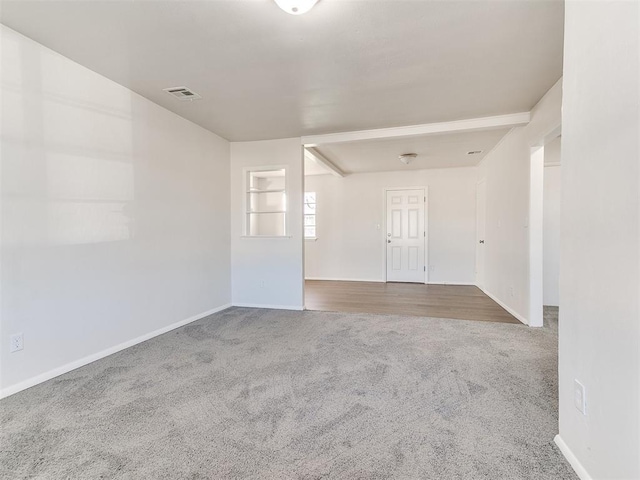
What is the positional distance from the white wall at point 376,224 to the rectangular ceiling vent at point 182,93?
14.0 feet

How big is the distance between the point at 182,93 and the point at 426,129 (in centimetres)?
278

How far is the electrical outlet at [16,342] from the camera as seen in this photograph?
2.09m

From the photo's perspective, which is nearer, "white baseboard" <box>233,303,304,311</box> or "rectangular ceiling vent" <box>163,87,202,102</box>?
"rectangular ceiling vent" <box>163,87,202,102</box>

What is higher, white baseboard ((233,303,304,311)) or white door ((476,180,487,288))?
white door ((476,180,487,288))

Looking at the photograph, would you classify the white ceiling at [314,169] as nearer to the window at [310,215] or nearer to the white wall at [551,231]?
the window at [310,215]

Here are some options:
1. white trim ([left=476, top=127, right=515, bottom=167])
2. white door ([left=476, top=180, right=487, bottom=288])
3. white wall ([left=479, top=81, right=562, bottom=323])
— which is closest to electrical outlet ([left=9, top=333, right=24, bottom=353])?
white wall ([left=479, top=81, right=562, bottom=323])

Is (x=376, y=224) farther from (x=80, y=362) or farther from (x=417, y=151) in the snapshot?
(x=80, y=362)

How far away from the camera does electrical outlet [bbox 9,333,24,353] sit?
6.84 feet

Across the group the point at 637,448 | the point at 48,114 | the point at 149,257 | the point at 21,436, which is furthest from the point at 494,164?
the point at 21,436

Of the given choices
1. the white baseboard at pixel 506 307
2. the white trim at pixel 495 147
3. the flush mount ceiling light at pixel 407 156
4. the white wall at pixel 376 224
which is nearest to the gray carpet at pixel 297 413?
the white baseboard at pixel 506 307

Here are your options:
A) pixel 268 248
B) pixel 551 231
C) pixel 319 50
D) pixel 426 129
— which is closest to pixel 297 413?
pixel 319 50

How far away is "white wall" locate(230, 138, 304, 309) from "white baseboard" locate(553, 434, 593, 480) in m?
3.17

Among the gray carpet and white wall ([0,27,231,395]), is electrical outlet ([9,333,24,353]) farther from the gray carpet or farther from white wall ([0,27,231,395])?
the gray carpet

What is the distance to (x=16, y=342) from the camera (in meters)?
2.11
